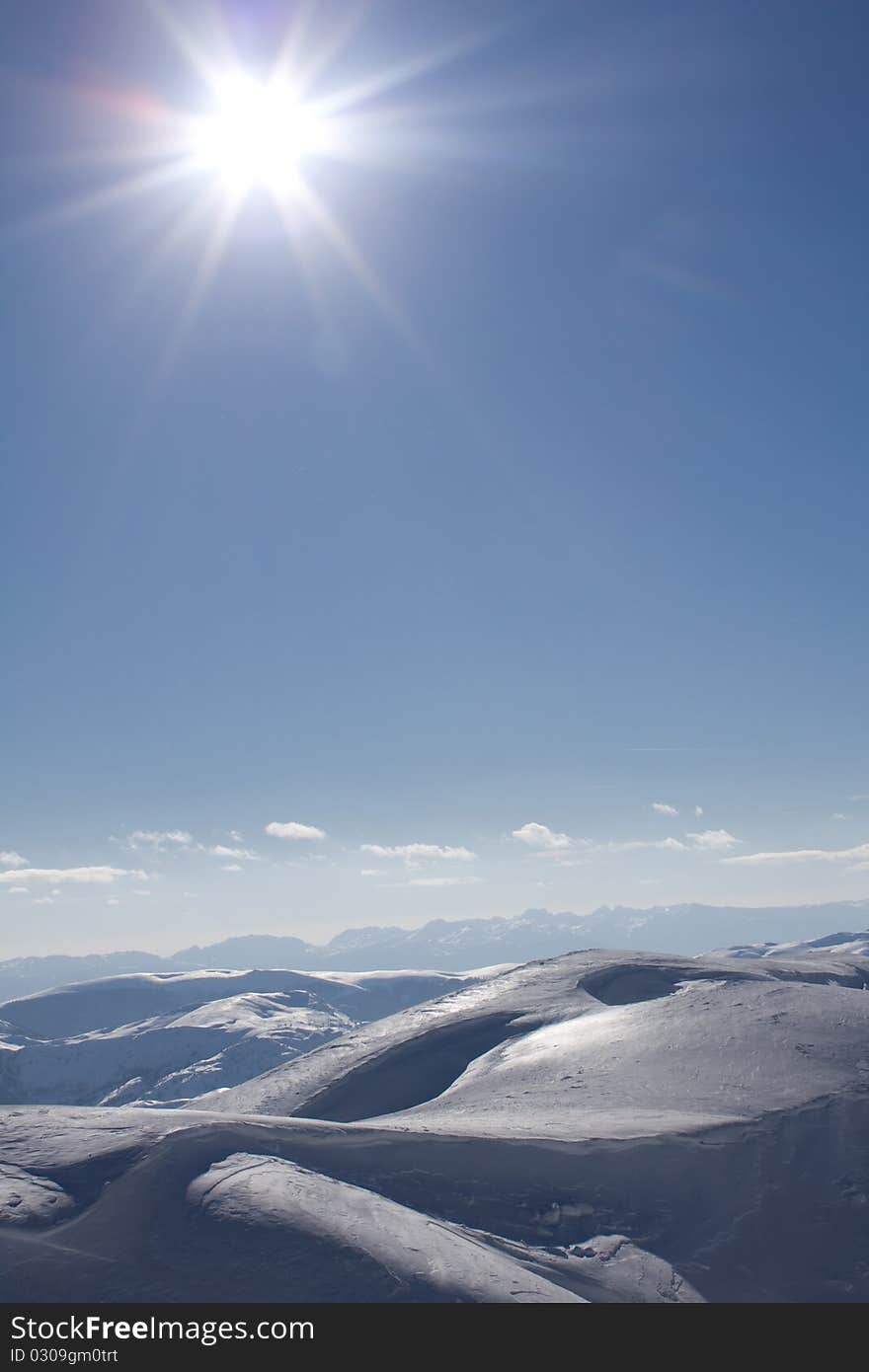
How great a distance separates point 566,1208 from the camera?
18.4 metres

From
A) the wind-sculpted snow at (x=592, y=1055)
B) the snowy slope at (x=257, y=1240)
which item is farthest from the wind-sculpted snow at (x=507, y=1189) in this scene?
the wind-sculpted snow at (x=592, y=1055)

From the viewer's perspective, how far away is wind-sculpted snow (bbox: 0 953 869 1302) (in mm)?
14641

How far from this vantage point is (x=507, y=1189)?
18828 millimetres

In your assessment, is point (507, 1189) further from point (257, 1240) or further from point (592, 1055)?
point (592, 1055)

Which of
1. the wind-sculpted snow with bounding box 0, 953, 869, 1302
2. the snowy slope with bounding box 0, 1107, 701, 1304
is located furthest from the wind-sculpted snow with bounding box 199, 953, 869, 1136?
the snowy slope with bounding box 0, 1107, 701, 1304

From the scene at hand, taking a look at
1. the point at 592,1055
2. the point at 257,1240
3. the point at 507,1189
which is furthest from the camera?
the point at 592,1055

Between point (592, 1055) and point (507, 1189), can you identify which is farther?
point (592, 1055)

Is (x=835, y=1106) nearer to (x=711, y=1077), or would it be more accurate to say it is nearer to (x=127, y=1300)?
(x=711, y=1077)

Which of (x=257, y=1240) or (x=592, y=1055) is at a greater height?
(x=257, y=1240)

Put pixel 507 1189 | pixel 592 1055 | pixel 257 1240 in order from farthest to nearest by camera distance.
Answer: pixel 592 1055 < pixel 507 1189 < pixel 257 1240

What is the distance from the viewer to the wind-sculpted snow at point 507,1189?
1464cm

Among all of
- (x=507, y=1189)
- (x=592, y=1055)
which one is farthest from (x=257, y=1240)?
(x=592, y=1055)

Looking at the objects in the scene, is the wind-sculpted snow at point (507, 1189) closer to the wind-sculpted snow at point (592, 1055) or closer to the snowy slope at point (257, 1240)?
the snowy slope at point (257, 1240)
